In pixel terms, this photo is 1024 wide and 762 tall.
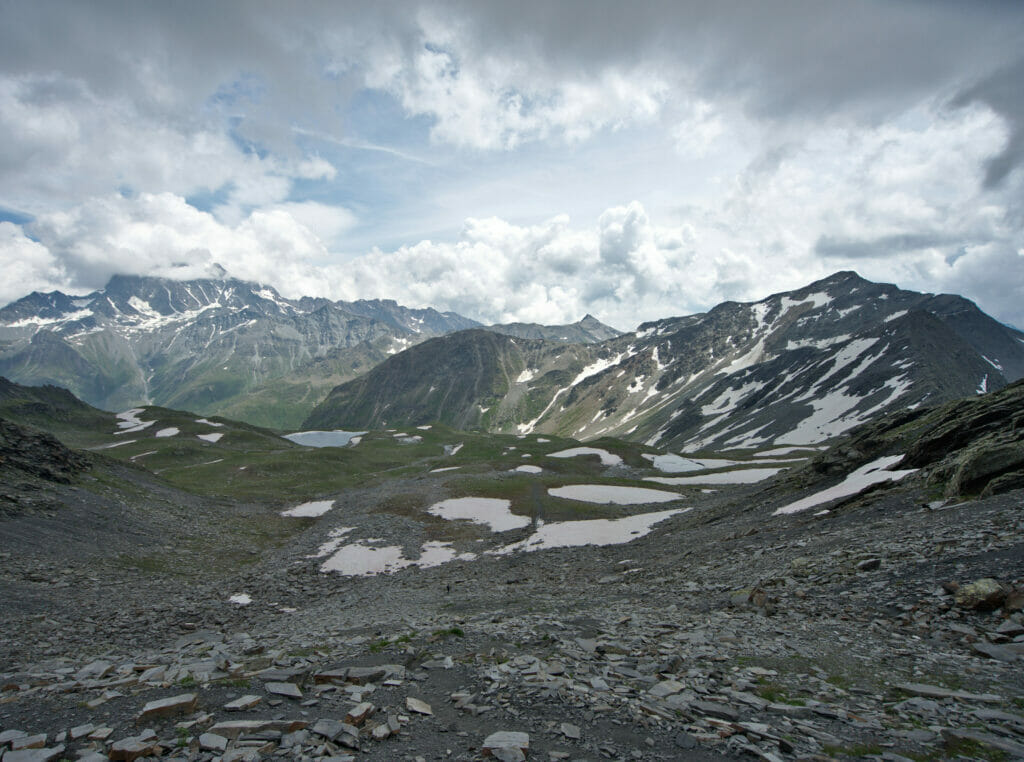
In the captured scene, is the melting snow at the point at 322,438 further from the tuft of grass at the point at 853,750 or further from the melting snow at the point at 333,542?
the tuft of grass at the point at 853,750

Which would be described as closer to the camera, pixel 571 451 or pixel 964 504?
pixel 964 504

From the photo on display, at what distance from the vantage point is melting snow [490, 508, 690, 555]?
3912 centimetres

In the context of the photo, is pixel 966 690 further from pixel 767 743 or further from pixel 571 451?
pixel 571 451

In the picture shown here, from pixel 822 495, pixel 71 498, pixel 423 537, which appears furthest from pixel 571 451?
pixel 71 498

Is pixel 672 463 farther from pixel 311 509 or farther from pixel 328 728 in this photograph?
pixel 328 728

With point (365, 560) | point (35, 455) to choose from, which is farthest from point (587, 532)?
point (35, 455)

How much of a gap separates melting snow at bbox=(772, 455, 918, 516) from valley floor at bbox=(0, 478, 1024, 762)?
5435 mm

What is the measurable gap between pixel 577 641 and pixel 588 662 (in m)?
2.04

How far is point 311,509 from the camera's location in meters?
55.5

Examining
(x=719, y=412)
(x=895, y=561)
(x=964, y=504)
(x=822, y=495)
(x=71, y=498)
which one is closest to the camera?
(x=895, y=561)

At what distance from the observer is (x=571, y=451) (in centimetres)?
10256

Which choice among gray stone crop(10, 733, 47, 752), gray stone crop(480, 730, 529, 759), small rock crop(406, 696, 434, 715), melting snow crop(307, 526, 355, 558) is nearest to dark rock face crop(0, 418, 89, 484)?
melting snow crop(307, 526, 355, 558)

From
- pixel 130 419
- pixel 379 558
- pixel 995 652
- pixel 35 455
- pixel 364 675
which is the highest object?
pixel 130 419

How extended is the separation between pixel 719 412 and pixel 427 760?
8166 inches
